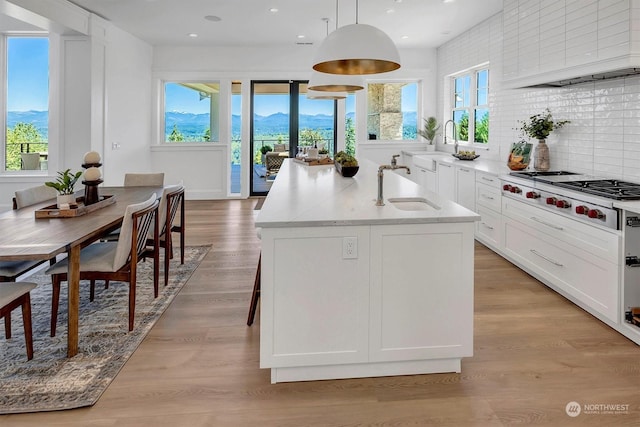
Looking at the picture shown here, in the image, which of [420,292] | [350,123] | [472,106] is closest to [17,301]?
[420,292]

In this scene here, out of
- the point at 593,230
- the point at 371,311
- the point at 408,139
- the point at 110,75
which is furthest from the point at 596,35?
the point at 110,75

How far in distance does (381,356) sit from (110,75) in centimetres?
637

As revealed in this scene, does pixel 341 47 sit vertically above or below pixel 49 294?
above

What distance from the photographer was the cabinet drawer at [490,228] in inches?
186

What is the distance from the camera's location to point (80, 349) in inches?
107

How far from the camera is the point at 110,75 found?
6.82 meters

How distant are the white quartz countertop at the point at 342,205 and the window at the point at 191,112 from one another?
17.7 feet

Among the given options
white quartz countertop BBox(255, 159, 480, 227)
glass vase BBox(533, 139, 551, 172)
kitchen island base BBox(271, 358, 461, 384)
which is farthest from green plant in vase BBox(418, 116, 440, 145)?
kitchen island base BBox(271, 358, 461, 384)

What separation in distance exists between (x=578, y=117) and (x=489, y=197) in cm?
115

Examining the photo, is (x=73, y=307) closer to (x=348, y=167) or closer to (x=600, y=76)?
(x=348, y=167)

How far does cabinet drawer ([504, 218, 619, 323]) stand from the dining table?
10.9 ft

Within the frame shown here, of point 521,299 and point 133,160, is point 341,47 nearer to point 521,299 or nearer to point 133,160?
point 521,299

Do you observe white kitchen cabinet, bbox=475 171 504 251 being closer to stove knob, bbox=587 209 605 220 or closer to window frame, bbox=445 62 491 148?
stove knob, bbox=587 209 605 220

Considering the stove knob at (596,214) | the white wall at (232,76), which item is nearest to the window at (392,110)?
the white wall at (232,76)
